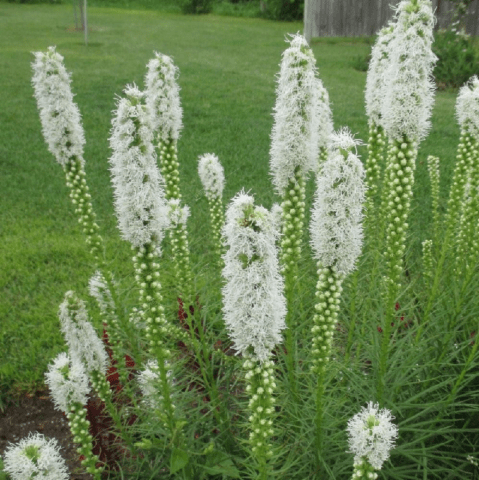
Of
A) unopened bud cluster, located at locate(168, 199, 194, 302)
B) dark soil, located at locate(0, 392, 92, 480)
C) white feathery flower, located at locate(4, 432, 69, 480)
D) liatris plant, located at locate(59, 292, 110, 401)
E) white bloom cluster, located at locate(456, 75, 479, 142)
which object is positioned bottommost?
dark soil, located at locate(0, 392, 92, 480)

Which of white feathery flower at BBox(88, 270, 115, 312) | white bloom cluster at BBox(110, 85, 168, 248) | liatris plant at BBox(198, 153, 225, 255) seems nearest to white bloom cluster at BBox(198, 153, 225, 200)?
liatris plant at BBox(198, 153, 225, 255)

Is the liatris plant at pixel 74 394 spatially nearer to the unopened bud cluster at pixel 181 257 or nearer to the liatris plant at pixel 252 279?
the unopened bud cluster at pixel 181 257

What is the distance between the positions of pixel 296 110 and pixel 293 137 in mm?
121

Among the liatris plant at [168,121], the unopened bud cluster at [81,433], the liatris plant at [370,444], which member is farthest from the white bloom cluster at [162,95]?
the liatris plant at [370,444]

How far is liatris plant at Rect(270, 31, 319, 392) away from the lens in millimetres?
2523

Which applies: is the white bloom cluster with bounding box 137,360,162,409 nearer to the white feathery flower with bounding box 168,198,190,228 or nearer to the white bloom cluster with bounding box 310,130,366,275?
the white feathery flower with bounding box 168,198,190,228

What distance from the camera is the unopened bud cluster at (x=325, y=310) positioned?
7.79 ft

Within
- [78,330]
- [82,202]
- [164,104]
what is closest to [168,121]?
[164,104]

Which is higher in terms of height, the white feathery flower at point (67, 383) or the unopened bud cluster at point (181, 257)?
the unopened bud cluster at point (181, 257)

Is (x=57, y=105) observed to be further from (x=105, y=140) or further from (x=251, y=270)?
(x=105, y=140)

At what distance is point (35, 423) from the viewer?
14.5 ft

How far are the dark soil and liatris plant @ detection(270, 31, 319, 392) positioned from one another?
2.32m

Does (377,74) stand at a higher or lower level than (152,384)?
higher

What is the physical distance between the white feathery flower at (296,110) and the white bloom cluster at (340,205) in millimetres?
336
